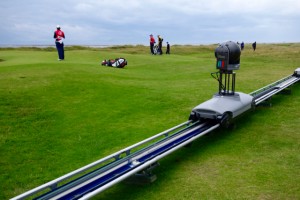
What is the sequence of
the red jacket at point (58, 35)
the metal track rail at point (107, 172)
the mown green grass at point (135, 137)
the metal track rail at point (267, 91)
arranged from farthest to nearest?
the red jacket at point (58, 35), the metal track rail at point (267, 91), the mown green grass at point (135, 137), the metal track rail at point (107, 172)

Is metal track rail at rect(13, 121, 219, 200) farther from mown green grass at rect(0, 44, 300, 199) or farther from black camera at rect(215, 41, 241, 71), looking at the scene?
black camera at rect(215, 41, 241, 71)

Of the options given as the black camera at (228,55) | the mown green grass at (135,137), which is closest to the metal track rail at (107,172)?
the mown green grass at (135,137)

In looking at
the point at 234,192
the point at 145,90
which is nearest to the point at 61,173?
the point at 234,192

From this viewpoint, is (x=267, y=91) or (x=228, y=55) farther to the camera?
(x=267, y=91)

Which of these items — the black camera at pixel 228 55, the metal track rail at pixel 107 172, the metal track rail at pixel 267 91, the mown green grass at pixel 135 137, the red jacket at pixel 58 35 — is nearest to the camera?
the metal track rail at pixel 107 172

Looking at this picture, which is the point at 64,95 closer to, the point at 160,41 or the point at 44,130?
the point at 44,130

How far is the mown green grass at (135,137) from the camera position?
553 cm

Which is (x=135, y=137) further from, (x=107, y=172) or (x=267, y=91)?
(x=267, y=91)

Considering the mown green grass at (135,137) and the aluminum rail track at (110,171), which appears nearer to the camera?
the aluminum rail track at (110,171)

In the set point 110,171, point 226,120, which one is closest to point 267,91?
point 226,120

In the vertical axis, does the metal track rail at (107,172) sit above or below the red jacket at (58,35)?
below

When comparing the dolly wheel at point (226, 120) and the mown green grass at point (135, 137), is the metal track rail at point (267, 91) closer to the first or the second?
the mown green grass at point (135, 137)

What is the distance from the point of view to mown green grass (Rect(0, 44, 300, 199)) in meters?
5.53

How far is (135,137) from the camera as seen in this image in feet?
26.7
